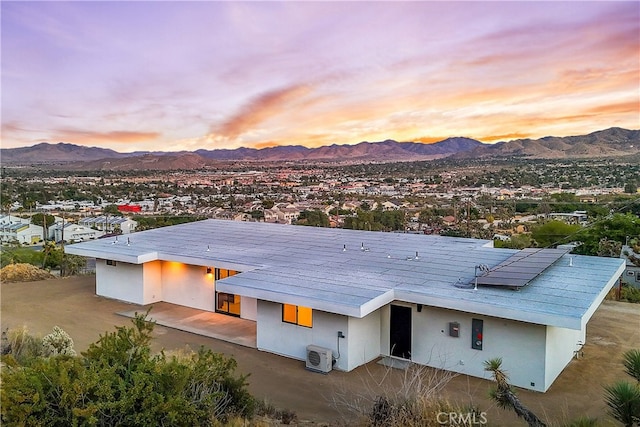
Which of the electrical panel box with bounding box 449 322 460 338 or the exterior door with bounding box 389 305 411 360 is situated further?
the exterior door with bounding box 389 305 411 360

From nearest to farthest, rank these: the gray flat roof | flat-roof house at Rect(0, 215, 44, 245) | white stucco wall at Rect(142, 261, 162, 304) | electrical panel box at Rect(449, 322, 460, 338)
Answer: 1. the gray flat roof
2. electrical panel box at Rect(449, 322, 460, 338)
3. white stucco wall at Rect(142, 261, 162, 304)
4. flat-roof house at Rect(0, 215, 44, 245)

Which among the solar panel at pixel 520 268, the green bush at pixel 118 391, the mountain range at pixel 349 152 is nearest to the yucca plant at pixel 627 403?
the solar panel at pixel 520 268

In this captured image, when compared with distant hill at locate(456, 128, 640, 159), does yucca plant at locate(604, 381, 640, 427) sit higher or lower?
lower

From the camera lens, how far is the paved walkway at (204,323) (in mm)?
13477

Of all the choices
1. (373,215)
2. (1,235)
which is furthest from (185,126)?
(373,215)

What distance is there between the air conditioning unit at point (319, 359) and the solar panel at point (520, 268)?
3.75 metres

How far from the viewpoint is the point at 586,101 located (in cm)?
4153

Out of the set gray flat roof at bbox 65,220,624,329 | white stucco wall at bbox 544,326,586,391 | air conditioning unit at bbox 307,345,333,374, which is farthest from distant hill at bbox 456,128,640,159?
air conditioning unit at bbox 307,345,333,374

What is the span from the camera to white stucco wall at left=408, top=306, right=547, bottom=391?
1004cm

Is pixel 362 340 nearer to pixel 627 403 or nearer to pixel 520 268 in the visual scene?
pixel 520 268

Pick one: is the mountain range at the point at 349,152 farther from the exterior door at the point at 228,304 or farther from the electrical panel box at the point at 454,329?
the electrical panel box at the point at 454,329

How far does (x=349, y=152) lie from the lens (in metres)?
137

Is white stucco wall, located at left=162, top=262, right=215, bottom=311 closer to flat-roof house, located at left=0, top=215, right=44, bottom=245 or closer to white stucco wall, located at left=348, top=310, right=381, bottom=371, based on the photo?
white stucco wall, located at left=348, top=310, right=381, bottom=371

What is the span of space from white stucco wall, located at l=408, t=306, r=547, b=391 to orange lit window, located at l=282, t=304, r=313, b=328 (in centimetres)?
193
